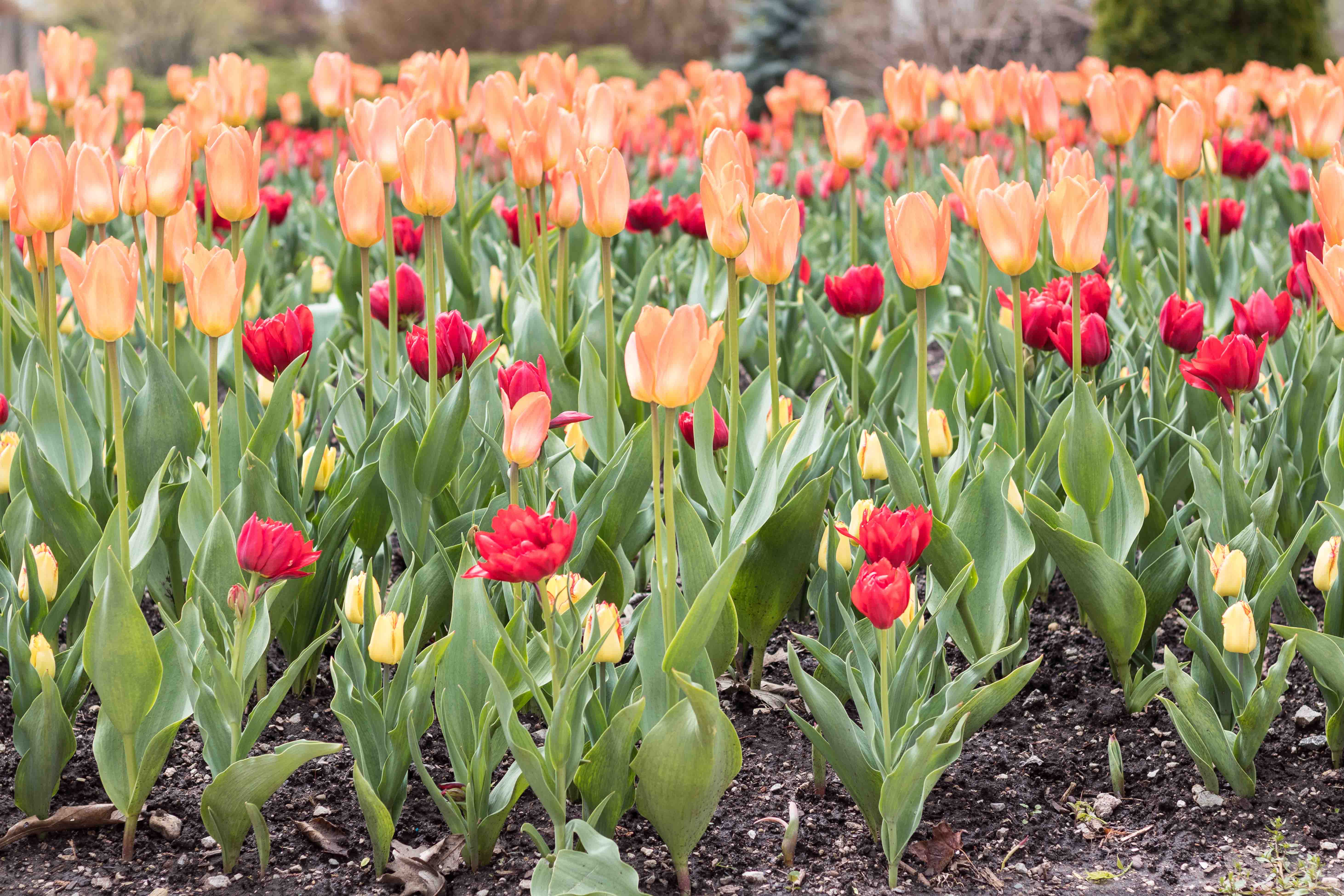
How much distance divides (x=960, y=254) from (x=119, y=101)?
3.96 m

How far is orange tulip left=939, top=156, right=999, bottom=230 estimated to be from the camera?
2055 mm

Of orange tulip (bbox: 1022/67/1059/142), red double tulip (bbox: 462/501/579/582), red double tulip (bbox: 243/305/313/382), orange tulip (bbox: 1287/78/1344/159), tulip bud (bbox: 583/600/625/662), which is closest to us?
red double tulip (bbox: 462/501/579/582)

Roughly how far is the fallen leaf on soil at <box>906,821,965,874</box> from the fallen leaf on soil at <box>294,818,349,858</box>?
797 millimetres

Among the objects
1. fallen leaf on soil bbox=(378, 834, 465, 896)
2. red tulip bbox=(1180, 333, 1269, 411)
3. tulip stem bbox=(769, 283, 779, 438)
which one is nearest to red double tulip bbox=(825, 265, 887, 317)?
tulip stem bbox=(769, 283, 779, 438)

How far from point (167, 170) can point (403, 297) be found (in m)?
0.69

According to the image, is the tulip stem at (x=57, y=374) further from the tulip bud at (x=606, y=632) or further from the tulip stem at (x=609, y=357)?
the tulip bud at (x=606, y=632)

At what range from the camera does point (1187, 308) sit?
232 centimetres

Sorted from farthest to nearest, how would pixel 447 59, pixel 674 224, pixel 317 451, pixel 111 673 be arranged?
1. pixel 674 224
2. pixel 447 59
3. pixel 317 451
4. pixel 111 673

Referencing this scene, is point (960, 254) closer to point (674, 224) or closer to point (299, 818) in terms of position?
point (674, 224)

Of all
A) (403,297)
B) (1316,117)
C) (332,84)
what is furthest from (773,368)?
(332,84)

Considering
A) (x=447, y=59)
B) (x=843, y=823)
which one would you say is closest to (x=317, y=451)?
(x=843, y=823)

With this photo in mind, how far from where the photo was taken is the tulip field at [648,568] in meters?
1.67

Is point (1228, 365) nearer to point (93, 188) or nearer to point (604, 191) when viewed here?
point (604, 191)

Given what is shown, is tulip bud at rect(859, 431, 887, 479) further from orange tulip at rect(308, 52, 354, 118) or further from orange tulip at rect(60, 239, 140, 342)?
orange tulip at rect(308, 52, 354, 118)
